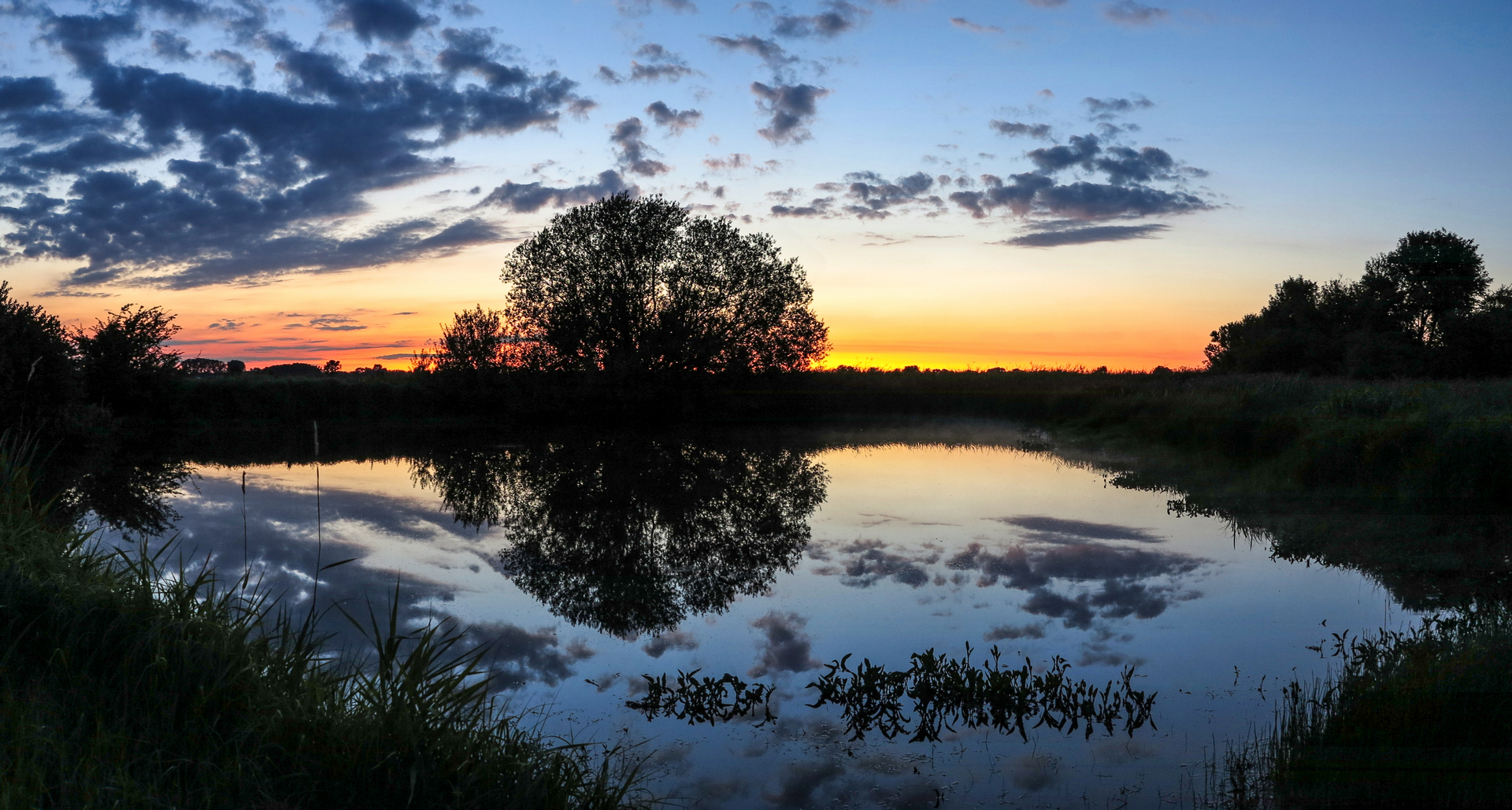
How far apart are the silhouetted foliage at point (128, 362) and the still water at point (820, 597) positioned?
1932cm

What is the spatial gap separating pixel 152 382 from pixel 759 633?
37.0m

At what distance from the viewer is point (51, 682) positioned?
416 centimetres

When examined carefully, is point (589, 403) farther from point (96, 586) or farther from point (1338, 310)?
point (1338, 310)

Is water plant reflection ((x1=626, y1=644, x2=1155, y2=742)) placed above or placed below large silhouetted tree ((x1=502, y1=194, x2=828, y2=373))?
below

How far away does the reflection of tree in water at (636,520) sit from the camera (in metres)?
9.71

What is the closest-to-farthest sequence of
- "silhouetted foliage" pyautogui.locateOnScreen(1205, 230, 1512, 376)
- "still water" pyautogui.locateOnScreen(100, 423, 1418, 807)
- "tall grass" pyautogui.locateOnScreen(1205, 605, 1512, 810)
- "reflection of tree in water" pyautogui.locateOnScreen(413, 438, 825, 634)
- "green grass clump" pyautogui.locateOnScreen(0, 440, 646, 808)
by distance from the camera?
"green grass clump" pyautogui.locateOnScreen(0, 440, 646, 808), "tall grass" pyautogui.locateOnScreen(1205, 605, 1512, 810), "still water" pyautogui.locateOnScreen(100, 423, 1418, 807), "reflection of tree in water" pyautogui.locateOnScreen(413, 438, 825, 634), "silhouetted foliage" pyautogui.locateOnScreen(1205, 230, 1512, 376)

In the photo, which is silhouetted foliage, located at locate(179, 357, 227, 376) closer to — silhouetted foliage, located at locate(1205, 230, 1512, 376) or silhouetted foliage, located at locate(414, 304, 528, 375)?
silhouetted foliage, located at locate(414, 304, 528, 375)

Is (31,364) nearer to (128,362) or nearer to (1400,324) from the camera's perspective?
(128,362)

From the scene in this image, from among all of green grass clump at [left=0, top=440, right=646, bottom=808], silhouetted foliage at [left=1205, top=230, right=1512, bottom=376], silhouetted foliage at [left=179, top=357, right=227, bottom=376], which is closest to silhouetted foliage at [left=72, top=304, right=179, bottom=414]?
silhouetted foliage at [left=179, top=357, right=227, bottom=376]

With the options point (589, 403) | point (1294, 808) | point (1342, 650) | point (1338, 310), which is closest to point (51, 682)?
point (1294, 808)

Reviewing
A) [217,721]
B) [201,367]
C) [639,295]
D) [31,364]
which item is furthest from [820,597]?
[201,367]

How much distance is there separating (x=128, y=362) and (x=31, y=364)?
13.4 metres

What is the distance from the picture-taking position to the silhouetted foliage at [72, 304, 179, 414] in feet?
108

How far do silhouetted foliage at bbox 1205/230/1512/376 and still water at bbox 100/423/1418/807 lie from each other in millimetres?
26516
